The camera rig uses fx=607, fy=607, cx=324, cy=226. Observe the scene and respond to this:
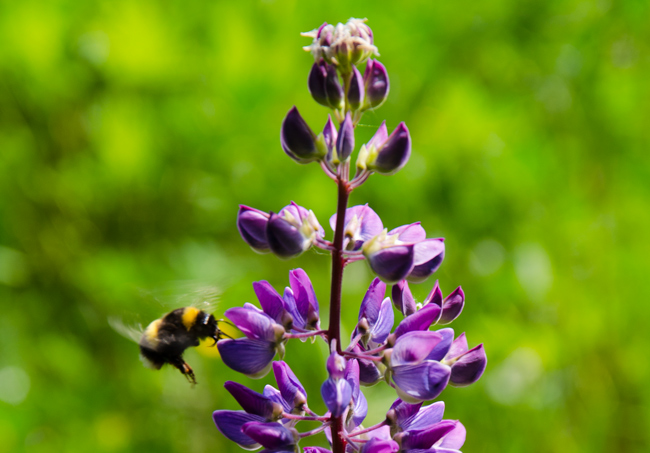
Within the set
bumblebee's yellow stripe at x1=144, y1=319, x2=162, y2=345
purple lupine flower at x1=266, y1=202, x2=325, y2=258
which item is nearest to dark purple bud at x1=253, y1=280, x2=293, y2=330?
purple lupine flower at x1=266, y1=202, x2=325, y2=258

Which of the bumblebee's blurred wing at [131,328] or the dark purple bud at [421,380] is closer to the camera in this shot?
the dark purple bud at [421,380]

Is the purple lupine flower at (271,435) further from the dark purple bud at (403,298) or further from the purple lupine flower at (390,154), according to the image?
the purple lupine flower at (390,154)

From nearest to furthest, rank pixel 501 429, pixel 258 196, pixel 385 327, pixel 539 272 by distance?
pixel 385 327 < pixel 501 429 < pixel 539 272 < pixel 258 196

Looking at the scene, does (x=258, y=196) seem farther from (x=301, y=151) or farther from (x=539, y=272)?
(x=301, y=151)

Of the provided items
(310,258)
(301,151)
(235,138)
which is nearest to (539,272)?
(310,258)

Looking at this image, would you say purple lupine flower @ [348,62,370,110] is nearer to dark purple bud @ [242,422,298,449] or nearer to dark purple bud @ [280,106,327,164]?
dark purple bud @ [280,106,327,164]

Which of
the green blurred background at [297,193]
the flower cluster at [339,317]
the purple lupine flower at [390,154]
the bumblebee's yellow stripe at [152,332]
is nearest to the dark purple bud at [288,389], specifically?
the flower cluster at [339,317]
